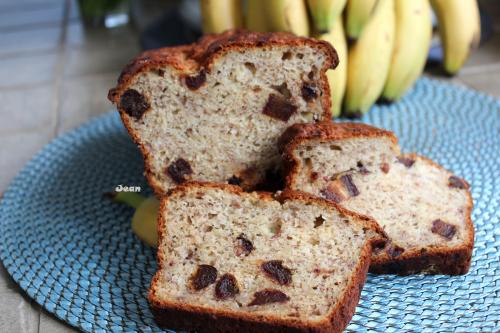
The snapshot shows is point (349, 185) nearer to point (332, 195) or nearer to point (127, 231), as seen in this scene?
point (332, 195)

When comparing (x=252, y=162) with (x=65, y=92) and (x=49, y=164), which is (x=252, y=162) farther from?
(x=65, y=92)

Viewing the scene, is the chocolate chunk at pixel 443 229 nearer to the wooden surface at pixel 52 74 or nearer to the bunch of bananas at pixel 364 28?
the bunch of bananas at pixel 364 28

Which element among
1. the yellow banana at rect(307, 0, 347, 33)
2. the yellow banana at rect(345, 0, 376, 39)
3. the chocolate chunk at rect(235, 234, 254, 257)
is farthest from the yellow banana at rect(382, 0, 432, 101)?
the chocolate chunk at rect(235, 234, 254, 257)

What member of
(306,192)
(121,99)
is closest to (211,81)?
(121,99)

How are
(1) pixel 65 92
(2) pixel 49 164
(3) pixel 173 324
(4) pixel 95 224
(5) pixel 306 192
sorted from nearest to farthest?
(3) pixel 173 324 < (5) pixel 306 192 < (4) pixel 95 224 < (2) pixel 49 164 < (1) pixel 65 92

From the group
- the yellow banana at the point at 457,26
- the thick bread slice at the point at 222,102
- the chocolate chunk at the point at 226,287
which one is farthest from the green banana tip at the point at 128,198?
the yellow banana at the point at 457,26

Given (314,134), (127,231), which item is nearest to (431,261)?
(314,134)
